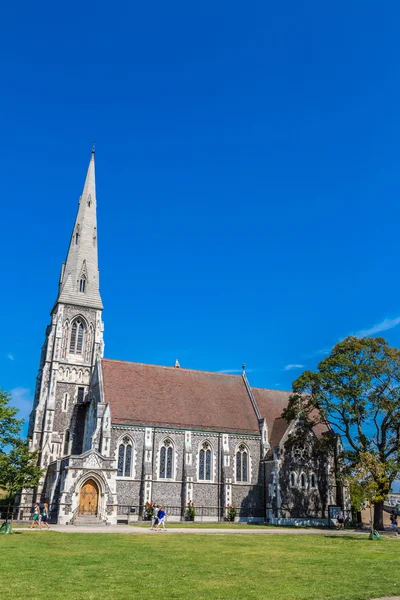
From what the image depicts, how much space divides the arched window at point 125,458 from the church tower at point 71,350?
310 inches

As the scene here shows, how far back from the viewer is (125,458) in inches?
1575

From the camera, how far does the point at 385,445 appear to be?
118ft

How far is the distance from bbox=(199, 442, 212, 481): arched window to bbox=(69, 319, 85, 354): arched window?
51.7ft

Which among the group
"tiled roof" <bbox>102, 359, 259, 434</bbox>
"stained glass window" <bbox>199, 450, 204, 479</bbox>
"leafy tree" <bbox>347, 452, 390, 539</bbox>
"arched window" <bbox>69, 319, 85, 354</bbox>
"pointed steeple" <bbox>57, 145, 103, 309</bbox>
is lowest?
"leafy tree" <bbox>347, 452, 390, 539</bbox>

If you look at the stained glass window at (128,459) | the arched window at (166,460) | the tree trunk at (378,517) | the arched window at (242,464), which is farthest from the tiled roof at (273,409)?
the stained glass window at (128,459)

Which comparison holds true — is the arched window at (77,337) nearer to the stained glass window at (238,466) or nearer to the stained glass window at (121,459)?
the stained glass window at (121,459)

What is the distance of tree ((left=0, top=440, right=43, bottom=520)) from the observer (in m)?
37.3

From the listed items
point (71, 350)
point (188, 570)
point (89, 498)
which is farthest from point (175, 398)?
point (188, 570)

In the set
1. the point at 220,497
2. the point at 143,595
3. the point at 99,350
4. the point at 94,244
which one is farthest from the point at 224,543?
the point at 94,244

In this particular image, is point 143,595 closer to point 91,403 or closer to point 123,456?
point 123,456

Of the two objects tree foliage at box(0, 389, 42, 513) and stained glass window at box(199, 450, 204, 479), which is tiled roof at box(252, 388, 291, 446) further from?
tree foliage at box(0, 389, 42, 513)

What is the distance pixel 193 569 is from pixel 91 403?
32.6 metres

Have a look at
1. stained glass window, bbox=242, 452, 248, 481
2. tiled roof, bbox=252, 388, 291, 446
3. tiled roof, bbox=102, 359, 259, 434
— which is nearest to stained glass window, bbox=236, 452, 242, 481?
stained glass window, bbox=242, 452, 248, 481

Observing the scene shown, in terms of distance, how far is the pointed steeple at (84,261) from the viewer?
5297 centimetres
